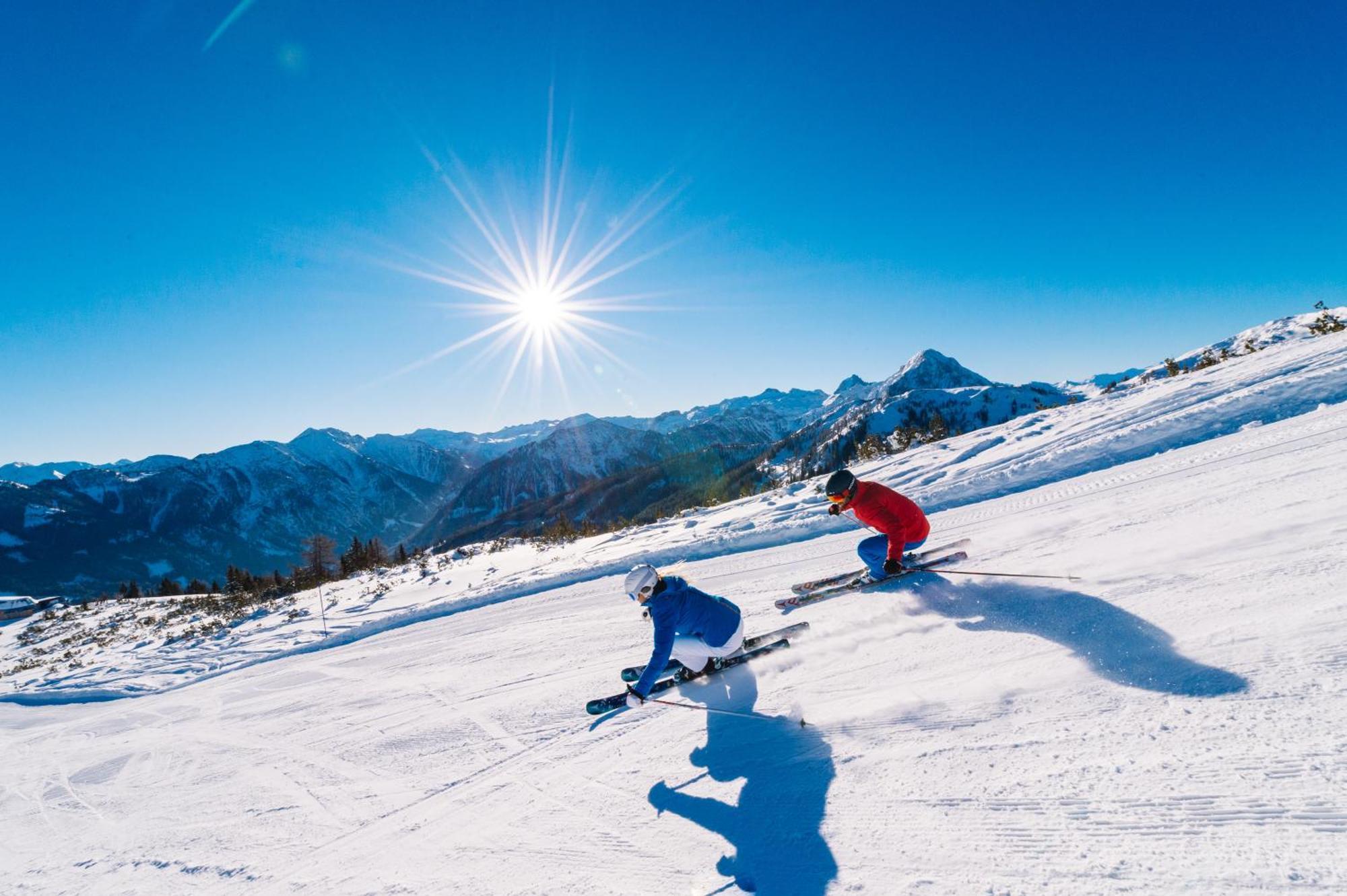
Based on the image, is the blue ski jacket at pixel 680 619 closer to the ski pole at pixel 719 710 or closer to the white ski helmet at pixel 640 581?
the white ski helmet at pixel 640 581

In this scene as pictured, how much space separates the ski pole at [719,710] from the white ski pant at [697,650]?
0.43 meters

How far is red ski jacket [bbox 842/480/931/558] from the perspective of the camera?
7.00m

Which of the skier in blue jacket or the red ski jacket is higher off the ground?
the red ski jacket

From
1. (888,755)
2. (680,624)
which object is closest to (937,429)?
(680,624)

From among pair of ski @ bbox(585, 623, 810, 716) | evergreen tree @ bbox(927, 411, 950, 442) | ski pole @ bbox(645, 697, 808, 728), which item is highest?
evergreen tree @ bbox(927, 411, 950, 442)

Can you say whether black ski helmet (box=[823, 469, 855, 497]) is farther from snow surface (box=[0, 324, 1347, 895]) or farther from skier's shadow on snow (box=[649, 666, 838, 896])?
skier's shadow on snow (box=[649, 666, 838, 896])

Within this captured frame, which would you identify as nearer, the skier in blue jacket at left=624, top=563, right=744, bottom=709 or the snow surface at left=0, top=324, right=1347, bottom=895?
the snow surface at left=0, top=324, right=1347, bottom=895

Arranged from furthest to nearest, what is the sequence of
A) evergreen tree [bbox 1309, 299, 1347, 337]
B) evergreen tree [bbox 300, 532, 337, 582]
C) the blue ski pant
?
evergreen tree [bbox 300, 532, 337, 582] < evergreen tree [bbox 1309, 299, 1347, 337] < the blue ski pant

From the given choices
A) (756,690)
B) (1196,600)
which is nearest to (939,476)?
(1196,600)

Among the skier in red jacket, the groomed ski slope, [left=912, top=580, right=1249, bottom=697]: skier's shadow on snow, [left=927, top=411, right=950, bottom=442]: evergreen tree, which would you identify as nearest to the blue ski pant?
the skier in red jacket

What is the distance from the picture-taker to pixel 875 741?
4.38 metres

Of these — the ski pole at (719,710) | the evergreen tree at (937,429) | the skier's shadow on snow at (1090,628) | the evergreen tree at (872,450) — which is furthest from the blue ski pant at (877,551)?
the evergreen tree at (872,450)

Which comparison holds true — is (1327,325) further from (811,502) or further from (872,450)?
(811,502)

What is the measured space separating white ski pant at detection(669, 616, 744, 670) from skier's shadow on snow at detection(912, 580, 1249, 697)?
240 centimetres
